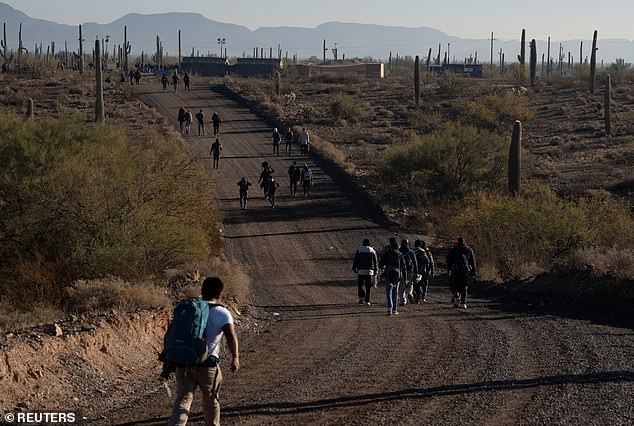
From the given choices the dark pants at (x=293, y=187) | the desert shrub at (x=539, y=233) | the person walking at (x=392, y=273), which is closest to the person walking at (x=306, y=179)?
the dark pants at (x=293, y=187)

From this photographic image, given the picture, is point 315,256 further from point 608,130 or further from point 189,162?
point 608,130

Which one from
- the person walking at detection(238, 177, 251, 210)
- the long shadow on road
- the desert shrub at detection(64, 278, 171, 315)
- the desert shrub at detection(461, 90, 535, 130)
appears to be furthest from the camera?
the desert shrub at detection(461, 90, 535, 130)

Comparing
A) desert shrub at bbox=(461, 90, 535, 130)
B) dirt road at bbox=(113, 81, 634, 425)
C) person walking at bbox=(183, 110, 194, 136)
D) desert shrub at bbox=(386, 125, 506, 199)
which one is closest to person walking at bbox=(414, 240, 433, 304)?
dirt road at bbox=(113, 81, 634, 425)

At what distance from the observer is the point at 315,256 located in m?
32.7

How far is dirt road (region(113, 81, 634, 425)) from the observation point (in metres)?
10.7

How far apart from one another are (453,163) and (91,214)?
74.8 ft

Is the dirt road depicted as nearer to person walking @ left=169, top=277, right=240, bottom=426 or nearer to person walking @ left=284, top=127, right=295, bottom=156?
person walking @ left=169, top=277, right=240, bottom=426

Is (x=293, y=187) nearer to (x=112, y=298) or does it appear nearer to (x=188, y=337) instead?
(x=112, y=298)

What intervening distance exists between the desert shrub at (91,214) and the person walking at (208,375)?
37.5 ft

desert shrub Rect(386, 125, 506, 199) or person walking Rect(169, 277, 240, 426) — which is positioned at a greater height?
person walking Rect(169, 277, 240, 426)

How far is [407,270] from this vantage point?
21.7 metres

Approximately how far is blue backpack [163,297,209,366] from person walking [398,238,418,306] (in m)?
12.6

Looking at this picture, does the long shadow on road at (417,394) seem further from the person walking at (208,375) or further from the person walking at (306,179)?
the person walking at (306,179)
